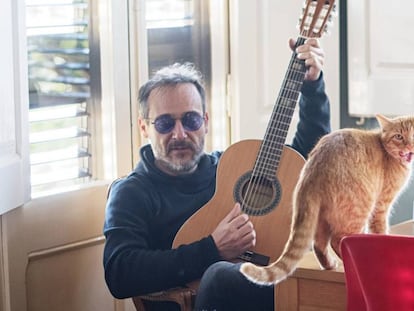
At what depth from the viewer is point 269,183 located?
1853mm

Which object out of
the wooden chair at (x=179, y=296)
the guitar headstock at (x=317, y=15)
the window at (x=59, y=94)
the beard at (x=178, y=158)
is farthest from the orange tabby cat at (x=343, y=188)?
the window at (x=59, y=94)

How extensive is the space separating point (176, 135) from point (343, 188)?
0.69 m

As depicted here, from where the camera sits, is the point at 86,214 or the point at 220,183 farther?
the point at 86,214

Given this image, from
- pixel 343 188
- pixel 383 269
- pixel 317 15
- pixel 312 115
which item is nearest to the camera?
pixel 383 269

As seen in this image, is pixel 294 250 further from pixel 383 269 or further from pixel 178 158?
pixel 178 158

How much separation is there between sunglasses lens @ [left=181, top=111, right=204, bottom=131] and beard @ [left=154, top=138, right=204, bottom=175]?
40 millimetres

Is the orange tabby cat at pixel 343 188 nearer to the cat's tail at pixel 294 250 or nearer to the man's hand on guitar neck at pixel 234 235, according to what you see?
the cat's tail at pixel 294 250

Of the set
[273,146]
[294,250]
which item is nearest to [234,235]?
[273,146]

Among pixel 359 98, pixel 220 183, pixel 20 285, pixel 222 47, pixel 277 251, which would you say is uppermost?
pixel 222 47

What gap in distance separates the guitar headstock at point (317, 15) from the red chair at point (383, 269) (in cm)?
48

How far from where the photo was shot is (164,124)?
2150mm

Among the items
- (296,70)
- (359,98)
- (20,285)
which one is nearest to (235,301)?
(296,70)

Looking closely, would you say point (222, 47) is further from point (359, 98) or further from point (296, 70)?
point (296, 70)

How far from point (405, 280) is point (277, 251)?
57 cm
